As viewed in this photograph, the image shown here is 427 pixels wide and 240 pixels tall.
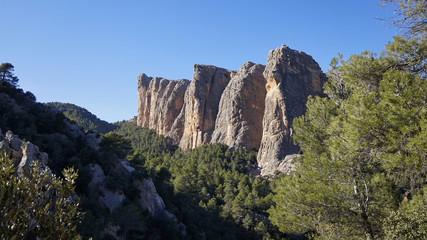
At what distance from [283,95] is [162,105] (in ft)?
176

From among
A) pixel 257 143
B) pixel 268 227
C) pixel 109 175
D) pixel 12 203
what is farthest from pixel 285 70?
pixel 12 203

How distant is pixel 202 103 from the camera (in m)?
87.9

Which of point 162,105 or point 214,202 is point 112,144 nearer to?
point 214,202

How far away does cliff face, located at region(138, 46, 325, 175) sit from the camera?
217 feet

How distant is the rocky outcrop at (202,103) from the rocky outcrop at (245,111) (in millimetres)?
7154

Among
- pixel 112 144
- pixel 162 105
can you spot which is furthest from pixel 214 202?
pixel 162 105

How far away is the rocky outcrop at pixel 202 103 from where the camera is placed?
3393 inches

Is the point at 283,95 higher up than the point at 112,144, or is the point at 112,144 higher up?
the point at 283,95

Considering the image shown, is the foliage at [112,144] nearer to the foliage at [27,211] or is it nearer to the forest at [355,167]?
the forest at [355,167]

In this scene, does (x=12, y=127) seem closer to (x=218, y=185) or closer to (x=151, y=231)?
(x=151, y=231)

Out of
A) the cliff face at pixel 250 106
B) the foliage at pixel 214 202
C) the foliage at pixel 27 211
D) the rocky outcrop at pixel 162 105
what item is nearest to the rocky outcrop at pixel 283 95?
the cliff face at pixel 250 106

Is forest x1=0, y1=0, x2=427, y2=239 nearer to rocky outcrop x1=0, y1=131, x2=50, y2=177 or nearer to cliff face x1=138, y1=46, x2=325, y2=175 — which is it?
rocky outcrop x1=0, y1=131, x2=50, y2=177

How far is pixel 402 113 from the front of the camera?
6.46 meters

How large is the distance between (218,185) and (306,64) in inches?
1693
